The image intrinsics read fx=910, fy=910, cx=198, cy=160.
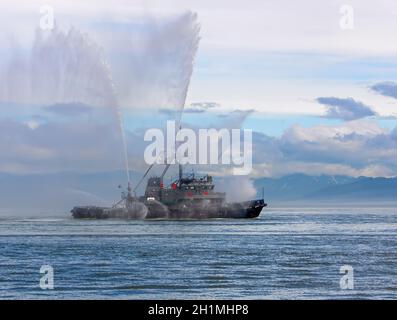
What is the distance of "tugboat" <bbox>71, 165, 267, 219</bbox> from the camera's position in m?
129

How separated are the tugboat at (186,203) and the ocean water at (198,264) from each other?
1277 inches

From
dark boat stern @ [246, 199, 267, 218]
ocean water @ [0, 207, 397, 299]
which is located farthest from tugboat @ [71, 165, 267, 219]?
ocean water @ [0, 207, 397, 299]

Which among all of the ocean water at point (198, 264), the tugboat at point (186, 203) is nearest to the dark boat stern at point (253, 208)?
the tugboat at point (186, 203)

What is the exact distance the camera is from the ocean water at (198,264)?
155 feet

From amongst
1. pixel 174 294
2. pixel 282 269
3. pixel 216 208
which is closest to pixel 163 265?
pixel 282 269

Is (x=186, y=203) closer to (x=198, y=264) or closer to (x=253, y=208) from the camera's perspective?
(x=253, y=208)

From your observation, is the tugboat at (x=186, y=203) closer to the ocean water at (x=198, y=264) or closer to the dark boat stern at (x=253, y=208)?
the dark boat stern at (x=253, y=208)

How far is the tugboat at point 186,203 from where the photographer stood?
5079 inches

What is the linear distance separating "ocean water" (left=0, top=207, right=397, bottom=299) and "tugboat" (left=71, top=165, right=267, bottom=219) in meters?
32.4

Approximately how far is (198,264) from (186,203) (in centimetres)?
6803

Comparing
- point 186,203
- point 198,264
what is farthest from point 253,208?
point 198,264

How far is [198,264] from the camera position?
2397 inches

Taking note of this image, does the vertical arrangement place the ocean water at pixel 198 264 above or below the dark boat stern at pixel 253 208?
below

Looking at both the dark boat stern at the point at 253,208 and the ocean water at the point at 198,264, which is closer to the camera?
the ocean water at the point at 198,264
